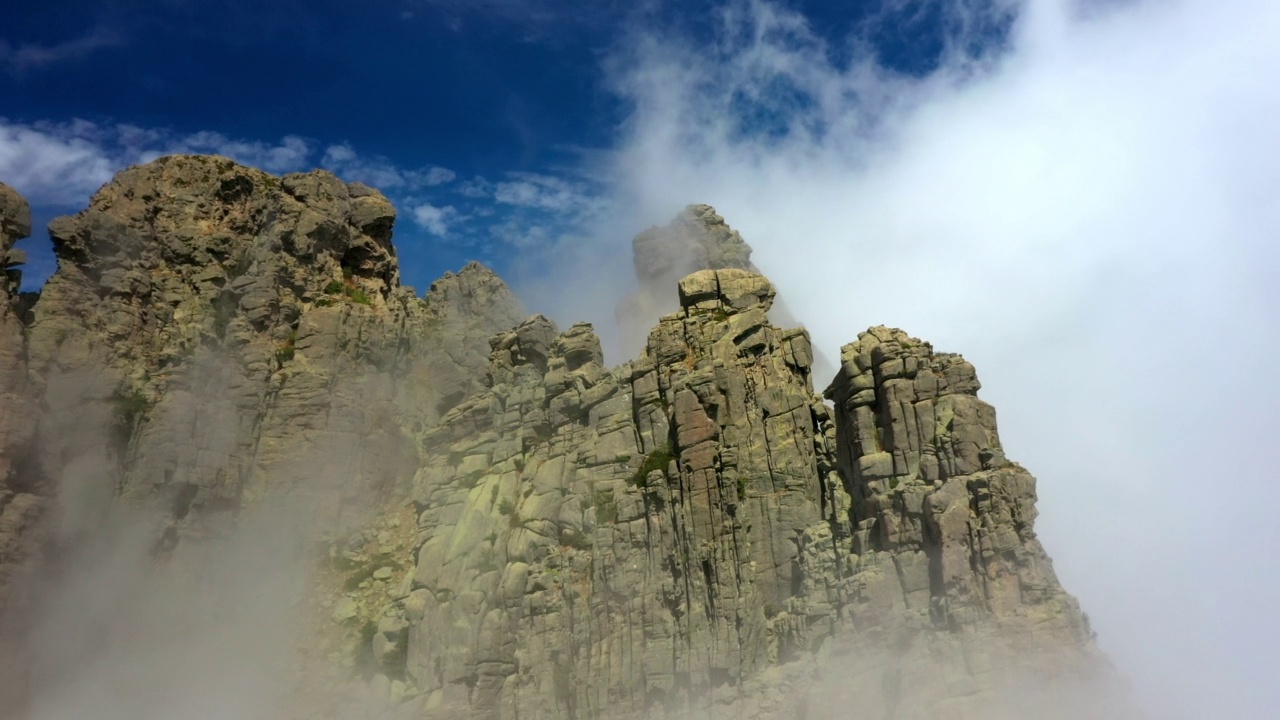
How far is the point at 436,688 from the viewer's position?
2009 inches

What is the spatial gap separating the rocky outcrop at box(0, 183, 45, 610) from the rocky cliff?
0.62 ft

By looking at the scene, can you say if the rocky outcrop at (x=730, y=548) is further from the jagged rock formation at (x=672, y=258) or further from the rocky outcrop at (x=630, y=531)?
the jagged rock formation at (x=672, y=258)

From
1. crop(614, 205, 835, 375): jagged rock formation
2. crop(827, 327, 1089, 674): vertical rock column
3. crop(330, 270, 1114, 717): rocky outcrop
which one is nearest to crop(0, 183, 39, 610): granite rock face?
crop(330, 270, 1114, 717): rocky outcrop

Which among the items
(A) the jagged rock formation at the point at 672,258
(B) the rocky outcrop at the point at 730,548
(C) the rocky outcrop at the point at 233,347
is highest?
(A) the jagged rock formation at the point at 672,258

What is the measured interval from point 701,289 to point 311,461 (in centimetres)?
2860

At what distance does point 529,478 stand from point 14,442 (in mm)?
29388

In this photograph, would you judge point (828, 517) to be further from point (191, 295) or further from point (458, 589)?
point (191, 295)

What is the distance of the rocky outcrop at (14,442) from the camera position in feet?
161

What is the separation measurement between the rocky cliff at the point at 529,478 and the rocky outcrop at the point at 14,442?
19 centimetres

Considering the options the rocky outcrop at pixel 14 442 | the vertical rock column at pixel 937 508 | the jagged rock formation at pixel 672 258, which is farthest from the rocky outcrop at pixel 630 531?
the jagged rock formation at pixel 672 258

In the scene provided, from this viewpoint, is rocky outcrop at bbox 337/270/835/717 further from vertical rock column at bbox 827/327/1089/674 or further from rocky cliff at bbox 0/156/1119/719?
vertical rock column at bbox 827/327/1089/674

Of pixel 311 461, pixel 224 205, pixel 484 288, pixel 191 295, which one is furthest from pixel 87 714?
pixel 484 288

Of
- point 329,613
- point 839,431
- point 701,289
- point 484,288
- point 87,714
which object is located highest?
point 484,288

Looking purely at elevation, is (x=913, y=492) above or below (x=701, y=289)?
below
